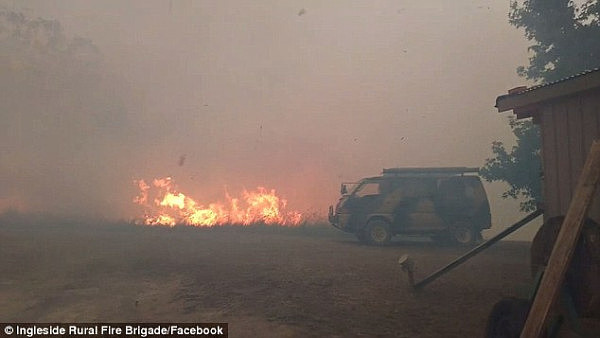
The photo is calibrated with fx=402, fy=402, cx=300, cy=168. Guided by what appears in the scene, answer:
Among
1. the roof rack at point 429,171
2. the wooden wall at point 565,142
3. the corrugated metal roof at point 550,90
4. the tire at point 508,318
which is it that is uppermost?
the roof rack at point 429,171

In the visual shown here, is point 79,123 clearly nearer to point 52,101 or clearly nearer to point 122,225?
point 52,101

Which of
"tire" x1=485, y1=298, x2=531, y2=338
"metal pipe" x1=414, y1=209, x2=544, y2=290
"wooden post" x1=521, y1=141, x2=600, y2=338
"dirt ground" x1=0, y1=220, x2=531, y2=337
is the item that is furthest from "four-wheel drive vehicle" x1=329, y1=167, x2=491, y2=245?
"wooden post" x1=521, y1=141, x2=600, y2=338

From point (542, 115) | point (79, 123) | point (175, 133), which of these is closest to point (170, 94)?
point (175, 133)

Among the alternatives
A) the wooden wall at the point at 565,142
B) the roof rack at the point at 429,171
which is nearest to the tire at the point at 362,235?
the roof rack at the point at 429,171

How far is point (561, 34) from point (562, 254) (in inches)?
621

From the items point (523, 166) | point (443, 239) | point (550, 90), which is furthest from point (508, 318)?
point (523, 166)

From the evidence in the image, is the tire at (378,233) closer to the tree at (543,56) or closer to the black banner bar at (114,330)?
the tree at (543,56)

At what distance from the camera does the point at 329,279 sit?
875 centimetres

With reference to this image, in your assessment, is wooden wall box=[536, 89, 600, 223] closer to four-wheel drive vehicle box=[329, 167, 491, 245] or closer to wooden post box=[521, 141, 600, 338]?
wooden post box=[521, 141, 600, 338]

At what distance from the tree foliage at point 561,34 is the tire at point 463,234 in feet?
21.0

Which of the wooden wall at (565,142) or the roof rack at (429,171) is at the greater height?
the roof rack at (429,171)

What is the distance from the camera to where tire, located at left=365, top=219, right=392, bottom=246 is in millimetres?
15227

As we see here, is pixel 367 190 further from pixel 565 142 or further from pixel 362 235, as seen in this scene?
pixel 565 142

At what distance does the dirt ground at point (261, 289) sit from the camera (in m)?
6.03
